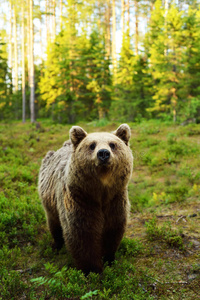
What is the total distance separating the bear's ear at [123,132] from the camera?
3.51 metres

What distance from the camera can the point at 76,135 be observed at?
3.44m

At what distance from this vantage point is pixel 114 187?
10.6ft

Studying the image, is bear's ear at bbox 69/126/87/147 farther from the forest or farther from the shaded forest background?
the shaded forest background

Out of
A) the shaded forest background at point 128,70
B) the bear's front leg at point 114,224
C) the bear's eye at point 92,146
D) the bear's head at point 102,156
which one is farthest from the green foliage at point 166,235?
the shaded forest background at point 128,70

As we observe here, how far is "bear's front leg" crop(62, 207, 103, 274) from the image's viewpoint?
131 inches

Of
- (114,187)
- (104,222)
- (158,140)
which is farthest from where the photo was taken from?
(158,140)

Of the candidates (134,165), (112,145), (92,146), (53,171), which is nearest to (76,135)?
(92,146)

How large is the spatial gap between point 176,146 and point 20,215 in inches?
249

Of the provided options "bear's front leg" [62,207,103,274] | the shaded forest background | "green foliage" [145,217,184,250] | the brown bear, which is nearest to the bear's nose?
Result: the brown bear

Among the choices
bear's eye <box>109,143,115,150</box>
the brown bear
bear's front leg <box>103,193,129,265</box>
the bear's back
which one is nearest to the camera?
the brown bear

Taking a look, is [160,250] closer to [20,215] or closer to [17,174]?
[20,215]

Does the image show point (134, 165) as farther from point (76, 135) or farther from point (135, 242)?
point (76, 135)

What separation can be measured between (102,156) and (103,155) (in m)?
0.02

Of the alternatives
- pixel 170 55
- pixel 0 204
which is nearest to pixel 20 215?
pixel 0 204
